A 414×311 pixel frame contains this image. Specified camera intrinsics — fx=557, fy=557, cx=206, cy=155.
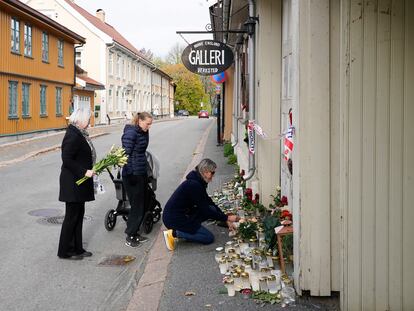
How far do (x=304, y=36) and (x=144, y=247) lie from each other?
Answer: 3.61 m

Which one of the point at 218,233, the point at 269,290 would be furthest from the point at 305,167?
the point at 218,233

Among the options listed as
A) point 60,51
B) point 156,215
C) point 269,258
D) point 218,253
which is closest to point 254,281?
point 269,258

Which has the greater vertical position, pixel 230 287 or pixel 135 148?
pixel 135 148

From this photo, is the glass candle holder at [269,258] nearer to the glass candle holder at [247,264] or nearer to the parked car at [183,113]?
the glass candle holder at [247,264]

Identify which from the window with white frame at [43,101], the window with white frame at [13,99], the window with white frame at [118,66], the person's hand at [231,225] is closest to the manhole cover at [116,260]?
the person's hand at [231,225]

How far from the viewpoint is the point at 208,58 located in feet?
32.0

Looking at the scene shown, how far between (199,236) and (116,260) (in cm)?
98

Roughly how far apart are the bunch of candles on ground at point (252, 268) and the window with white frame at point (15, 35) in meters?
20.2

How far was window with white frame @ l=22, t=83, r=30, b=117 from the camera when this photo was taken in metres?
25.6

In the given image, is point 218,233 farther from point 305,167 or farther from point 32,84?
point 32,84

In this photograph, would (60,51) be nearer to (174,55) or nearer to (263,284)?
(263,284)

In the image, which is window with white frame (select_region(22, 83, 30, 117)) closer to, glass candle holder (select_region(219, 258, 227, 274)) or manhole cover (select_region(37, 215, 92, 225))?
manhole cover (select_region(37, 215, 92, 225))

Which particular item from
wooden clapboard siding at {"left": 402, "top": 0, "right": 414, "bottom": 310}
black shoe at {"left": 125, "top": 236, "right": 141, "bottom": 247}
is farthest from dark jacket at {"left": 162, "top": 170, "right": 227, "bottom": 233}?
wooden clapboard siding at {"left": 402, "top": 0, "right": 414, "bottom": 310}

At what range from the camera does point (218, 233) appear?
692 cm
